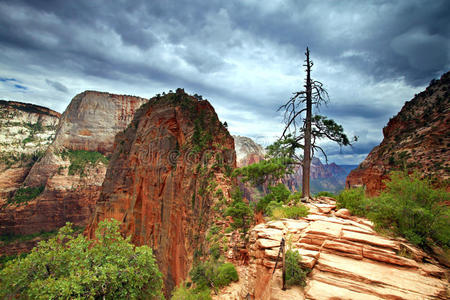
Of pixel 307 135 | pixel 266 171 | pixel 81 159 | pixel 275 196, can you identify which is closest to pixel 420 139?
pixel 307 135

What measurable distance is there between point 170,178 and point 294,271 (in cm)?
2241

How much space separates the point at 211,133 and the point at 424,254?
65.2 feet

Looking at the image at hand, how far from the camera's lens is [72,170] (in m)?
68.6

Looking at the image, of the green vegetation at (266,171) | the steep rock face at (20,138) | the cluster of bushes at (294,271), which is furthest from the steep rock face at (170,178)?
the steep rock face at (20,138)

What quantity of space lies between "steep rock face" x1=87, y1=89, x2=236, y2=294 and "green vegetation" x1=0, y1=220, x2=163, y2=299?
26.7 ft

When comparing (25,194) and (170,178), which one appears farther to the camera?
(25,194)

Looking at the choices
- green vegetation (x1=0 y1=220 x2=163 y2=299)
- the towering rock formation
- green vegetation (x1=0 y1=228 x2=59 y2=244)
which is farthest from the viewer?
the towering rock formation

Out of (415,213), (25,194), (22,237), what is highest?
(415,213)

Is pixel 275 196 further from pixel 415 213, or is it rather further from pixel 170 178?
pixel 170 178

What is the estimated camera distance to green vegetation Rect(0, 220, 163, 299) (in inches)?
264

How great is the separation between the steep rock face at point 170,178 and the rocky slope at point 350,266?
11.1 metres

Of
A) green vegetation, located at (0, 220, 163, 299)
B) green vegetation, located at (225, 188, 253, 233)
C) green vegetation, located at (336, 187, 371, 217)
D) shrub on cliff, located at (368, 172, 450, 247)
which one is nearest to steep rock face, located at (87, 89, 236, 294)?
green vegetation, located at (225, 188, 253, 233)

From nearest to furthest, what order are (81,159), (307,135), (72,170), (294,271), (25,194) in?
(294,271) → (307,135) → (25,194) → (72,170) → (81,159)

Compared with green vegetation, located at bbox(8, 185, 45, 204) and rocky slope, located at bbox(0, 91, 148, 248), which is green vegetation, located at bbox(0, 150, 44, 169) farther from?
green vegetation, located at bbox(8, 185, 45, 204)
